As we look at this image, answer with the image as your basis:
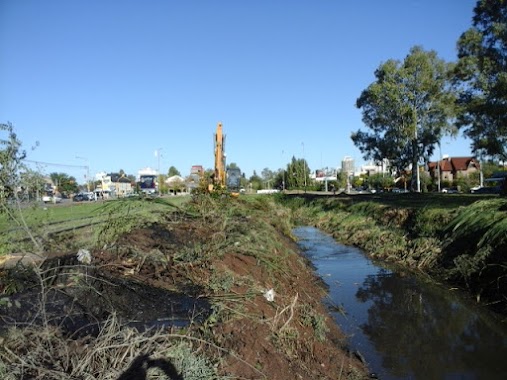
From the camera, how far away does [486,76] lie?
829 inches

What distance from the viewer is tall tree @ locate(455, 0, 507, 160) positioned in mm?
19172

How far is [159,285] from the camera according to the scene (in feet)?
21.3

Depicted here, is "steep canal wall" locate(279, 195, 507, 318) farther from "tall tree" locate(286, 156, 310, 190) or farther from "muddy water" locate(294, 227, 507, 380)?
"tall tree" locate(286, 156, 310, 190)

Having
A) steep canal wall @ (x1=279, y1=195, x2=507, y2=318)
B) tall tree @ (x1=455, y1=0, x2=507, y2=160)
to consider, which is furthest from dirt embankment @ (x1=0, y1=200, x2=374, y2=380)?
tall tree @ (x1=455, y1=0, x2=507, y2=160)

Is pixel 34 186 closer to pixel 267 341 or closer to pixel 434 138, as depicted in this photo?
pixel 267 341

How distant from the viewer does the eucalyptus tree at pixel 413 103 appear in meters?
37.7

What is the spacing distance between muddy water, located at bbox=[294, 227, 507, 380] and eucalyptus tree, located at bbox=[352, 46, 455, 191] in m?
27.5

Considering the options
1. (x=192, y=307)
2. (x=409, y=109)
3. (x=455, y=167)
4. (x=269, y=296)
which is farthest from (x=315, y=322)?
(x=455, y=167)

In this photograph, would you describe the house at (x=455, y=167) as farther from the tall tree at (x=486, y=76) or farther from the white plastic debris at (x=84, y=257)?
the white plastic debris at (x=84, y=257)

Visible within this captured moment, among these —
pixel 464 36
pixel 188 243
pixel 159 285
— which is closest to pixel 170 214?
pixel 188 243

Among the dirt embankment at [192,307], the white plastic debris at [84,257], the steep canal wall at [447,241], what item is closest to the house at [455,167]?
the steep canal wall at [447,241]

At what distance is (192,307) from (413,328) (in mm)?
4768

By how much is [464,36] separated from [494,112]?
5400 mm

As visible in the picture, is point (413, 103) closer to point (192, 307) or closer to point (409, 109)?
point (409, 109)
